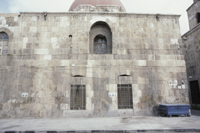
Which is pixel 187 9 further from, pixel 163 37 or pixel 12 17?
pixel 12 17

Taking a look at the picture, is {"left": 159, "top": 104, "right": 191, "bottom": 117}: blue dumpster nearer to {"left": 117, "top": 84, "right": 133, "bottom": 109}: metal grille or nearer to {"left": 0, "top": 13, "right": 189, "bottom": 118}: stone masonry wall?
{"left": 0, "top": 13, "right": 189, "bottom": 118}: stone masonry wall

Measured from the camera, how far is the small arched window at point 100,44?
12.1 metres

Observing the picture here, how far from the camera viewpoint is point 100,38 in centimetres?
1245

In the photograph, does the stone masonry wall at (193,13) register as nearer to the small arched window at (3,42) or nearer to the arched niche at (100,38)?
the arched niche at (100,38)

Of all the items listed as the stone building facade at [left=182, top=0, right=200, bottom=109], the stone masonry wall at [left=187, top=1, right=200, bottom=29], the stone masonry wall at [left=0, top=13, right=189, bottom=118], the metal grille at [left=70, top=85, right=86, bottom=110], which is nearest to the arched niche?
the stone masonry wall at [left=0, top=13, right=189, bottom=118]

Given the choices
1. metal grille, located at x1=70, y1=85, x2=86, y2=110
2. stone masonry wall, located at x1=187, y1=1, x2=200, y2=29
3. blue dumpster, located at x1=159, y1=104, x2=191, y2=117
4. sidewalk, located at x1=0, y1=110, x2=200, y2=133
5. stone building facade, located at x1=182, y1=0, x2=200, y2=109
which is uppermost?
stone masonry wall, located at x1=187, y1=1, x2=200, y2=29

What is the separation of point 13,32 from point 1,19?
153 cm

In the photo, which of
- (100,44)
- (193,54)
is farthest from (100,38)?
(193,54)

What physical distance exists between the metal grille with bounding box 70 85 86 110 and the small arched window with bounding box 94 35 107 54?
10.4 ft

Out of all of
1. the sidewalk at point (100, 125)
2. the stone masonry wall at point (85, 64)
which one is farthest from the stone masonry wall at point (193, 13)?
the sidewalk at point (100, 125)

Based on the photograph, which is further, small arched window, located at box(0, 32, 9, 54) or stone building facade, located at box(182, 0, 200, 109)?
stone building facade, located at box(182, 0, 200, 109)

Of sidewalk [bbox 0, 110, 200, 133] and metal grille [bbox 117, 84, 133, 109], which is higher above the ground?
metal grille [bbox 117, 84, 133, 109]

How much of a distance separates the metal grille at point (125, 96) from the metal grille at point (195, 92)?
883 cm

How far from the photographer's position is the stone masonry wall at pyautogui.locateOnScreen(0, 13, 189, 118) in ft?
35.4
